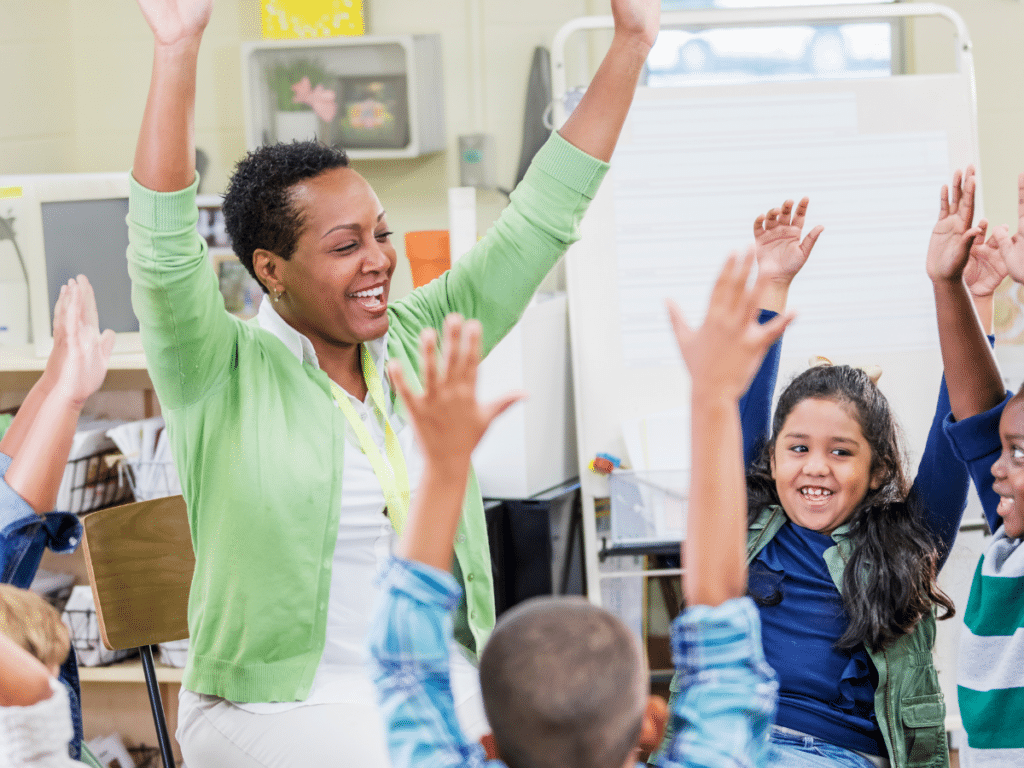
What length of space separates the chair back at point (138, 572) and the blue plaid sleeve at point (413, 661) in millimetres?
1249

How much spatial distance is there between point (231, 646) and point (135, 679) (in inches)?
57.0

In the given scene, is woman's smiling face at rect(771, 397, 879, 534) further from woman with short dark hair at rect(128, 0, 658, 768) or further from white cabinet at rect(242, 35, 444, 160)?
white cabinet at rect(242, 35, 444, 160)

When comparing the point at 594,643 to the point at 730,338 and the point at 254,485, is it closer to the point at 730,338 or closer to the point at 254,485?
the point at 730,338

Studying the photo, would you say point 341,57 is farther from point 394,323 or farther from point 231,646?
point 231,646

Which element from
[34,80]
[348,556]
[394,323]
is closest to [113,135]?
[34,80]

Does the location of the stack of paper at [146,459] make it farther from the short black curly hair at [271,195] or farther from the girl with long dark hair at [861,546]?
the girl with long dark hair at [861,546]

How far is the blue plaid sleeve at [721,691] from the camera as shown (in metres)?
0.74

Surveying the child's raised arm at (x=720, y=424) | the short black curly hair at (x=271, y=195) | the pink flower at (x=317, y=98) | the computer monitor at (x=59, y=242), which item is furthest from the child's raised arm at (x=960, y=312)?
the pink flower at (x=317, y=98)

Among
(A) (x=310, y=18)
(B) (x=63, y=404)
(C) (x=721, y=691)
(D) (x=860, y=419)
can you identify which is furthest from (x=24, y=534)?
(A) (x=310, y=18)

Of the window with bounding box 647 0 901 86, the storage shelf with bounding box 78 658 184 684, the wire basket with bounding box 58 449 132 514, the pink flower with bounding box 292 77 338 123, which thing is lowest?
the storage shelf with bounding box 78 658 184 684

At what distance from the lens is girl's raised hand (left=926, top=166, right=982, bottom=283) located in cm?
134

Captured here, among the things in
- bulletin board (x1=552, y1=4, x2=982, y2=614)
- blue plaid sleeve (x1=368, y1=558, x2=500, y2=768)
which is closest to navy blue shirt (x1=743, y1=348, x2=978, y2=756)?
blue plaid sleeve (x1=368, y1=558, x2=500, y2=768)

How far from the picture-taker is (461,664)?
1364 millimetres

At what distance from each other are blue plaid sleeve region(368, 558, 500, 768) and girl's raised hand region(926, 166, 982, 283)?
2.93 feet
